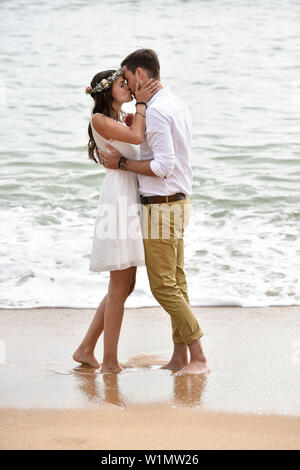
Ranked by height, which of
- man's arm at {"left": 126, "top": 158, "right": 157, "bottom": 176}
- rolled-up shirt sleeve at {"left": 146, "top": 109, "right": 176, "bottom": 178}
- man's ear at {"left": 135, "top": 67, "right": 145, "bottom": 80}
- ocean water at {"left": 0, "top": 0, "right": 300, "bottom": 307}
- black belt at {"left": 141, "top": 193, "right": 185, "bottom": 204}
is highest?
man's ear at {"left": 135, "top": 67, "right": 145, "bottom": 80}

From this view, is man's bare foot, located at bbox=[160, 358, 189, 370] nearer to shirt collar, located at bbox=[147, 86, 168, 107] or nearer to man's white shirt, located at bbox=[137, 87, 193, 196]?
man's white shirt, located at bbox=[137, 87, 193, 196]

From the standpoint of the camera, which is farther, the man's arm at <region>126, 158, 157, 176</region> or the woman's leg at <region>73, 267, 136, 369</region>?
the woman's leg at <region>73, 267, 136, 369</region>

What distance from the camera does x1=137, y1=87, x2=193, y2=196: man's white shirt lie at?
3453 millimetres

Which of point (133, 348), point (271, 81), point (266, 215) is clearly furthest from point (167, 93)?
point (271, 81)

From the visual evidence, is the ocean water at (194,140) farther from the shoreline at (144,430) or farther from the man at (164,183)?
the shoreline at (144,430)

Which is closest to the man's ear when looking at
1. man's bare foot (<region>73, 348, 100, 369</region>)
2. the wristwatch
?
the wristwatch

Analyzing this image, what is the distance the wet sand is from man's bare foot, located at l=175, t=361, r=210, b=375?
5cm

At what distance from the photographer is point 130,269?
376 cm

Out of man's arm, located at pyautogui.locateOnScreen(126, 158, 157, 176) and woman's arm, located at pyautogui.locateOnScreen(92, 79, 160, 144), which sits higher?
woman's arm, located at pyautogui.locateOnScreen(92, 79, 160, 144)

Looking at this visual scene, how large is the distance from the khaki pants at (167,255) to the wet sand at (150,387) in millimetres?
289

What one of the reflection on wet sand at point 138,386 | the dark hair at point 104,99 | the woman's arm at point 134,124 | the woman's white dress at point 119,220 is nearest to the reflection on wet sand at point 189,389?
the reflection on wet sand at point 138,386

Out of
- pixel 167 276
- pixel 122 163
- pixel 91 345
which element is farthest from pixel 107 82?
pixel 91 345

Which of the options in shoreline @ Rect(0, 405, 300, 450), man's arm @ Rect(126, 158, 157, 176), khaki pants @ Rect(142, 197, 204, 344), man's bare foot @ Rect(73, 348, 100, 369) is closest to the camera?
shoreline @ Rect(0, 405, 300, 450)

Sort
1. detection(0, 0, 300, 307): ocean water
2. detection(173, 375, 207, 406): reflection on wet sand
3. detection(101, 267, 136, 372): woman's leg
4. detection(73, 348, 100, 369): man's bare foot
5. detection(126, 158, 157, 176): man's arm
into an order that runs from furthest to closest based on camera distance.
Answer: detection(0, 0, 300, 307): ocean water → detection(73, 348, 100, 369): man's bare foot → detection(101, 267, 136, 372): woman's leg → detection(126, 158, 157, 176): man's arm → detection(173, 375, 207, 406): reflection on wet sand
